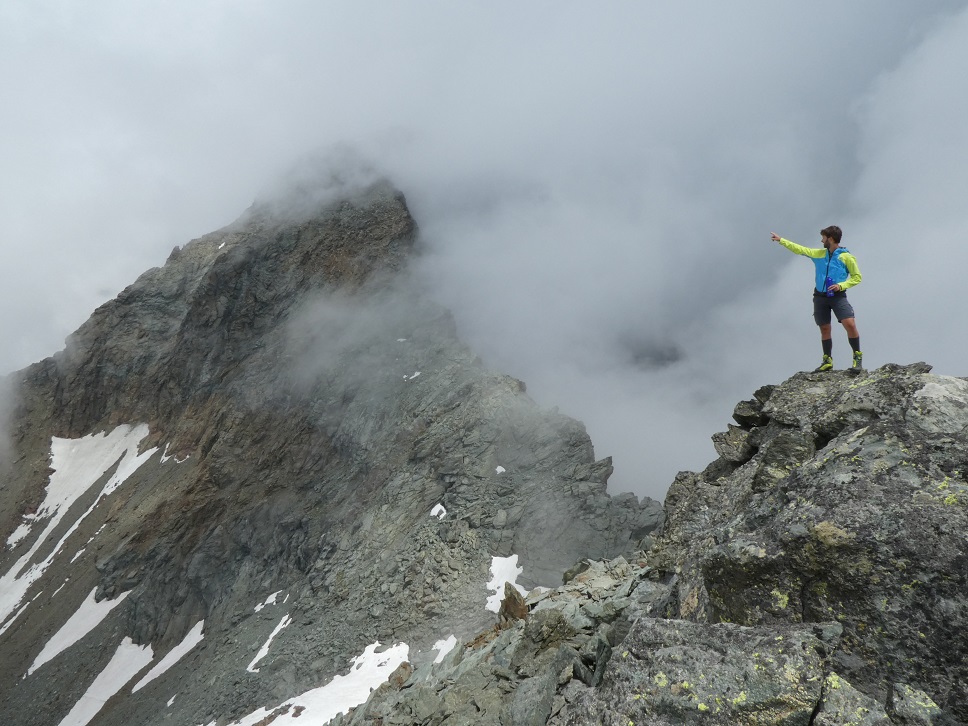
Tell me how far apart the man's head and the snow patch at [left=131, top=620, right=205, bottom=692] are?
185ft

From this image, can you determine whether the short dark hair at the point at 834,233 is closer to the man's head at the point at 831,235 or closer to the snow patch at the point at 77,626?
the man's head at the point at 831,235

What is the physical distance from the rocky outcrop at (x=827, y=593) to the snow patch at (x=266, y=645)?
121ft

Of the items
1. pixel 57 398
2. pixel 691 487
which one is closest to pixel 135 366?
pixel 57 398

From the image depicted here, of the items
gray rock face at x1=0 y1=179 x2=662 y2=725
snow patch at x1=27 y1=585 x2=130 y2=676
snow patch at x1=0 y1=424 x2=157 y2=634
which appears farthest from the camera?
snow patch at x1=0 y1=424 x2=157 y2=634

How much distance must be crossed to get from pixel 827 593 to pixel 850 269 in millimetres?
7643

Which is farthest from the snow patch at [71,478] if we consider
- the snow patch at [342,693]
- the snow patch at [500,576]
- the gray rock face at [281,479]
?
the snow patch at [500,576]

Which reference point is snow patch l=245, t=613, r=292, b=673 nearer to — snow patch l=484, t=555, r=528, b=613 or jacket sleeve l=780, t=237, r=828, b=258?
snow patch l=484, t=555, r=528, b=613

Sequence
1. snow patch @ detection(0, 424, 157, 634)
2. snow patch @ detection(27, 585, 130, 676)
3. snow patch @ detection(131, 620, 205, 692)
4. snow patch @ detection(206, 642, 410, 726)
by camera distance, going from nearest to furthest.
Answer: snow patch @ detection(206, 642, 410, 726), snow patch @ detection(131, 620, 205, 692), snow patch @ detection(27, 585, 130, 676), snow patch @ detection(0, 424, 157, 634)

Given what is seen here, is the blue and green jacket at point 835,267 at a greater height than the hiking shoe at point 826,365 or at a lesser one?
greater

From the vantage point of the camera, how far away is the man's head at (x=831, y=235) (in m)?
11.6

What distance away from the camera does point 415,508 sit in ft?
153

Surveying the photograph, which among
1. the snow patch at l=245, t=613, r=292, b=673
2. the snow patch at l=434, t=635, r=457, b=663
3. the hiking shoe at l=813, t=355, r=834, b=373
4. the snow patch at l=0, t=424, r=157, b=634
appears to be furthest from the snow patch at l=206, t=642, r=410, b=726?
the snow patch at l=0, t=424, r=157, b=634

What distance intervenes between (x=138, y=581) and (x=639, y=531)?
52754 millimetres

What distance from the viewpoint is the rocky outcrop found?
5.92 metres
